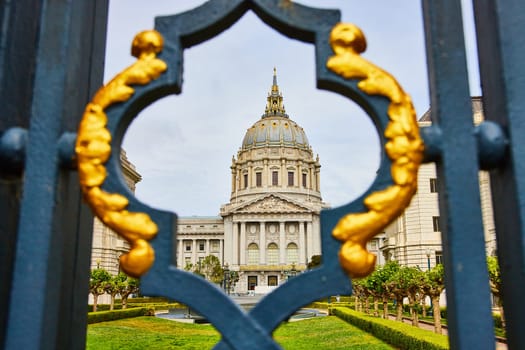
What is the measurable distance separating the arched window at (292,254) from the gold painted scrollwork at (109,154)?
5923cm

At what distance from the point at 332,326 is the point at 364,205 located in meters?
18.2

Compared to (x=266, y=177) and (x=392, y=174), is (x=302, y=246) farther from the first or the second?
(x=392, y=174)

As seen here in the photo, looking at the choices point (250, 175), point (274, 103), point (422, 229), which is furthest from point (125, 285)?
point (274, 103)

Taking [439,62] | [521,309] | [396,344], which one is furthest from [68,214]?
[396,344]

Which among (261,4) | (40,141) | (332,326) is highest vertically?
(261,4)

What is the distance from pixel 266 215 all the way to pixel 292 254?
5.81 meters

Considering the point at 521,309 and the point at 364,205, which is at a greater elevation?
the point at 364,205

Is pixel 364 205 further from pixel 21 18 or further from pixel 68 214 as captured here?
pixel 21 18

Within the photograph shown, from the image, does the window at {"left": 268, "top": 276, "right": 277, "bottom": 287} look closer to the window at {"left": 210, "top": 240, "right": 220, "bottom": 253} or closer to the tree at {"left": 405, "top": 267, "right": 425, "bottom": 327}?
the window at {"left": 210, "top": 240, "right": 220, "bottom": 253}

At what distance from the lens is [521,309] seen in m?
1.05

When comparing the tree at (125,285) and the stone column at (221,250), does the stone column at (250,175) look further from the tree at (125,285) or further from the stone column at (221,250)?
the tree at (125,285)

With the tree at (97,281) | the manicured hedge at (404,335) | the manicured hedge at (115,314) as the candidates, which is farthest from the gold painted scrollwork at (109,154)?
the tree at (97,281)

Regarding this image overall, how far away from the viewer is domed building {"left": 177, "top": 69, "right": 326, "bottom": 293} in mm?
59344

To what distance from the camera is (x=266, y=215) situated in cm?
5972
